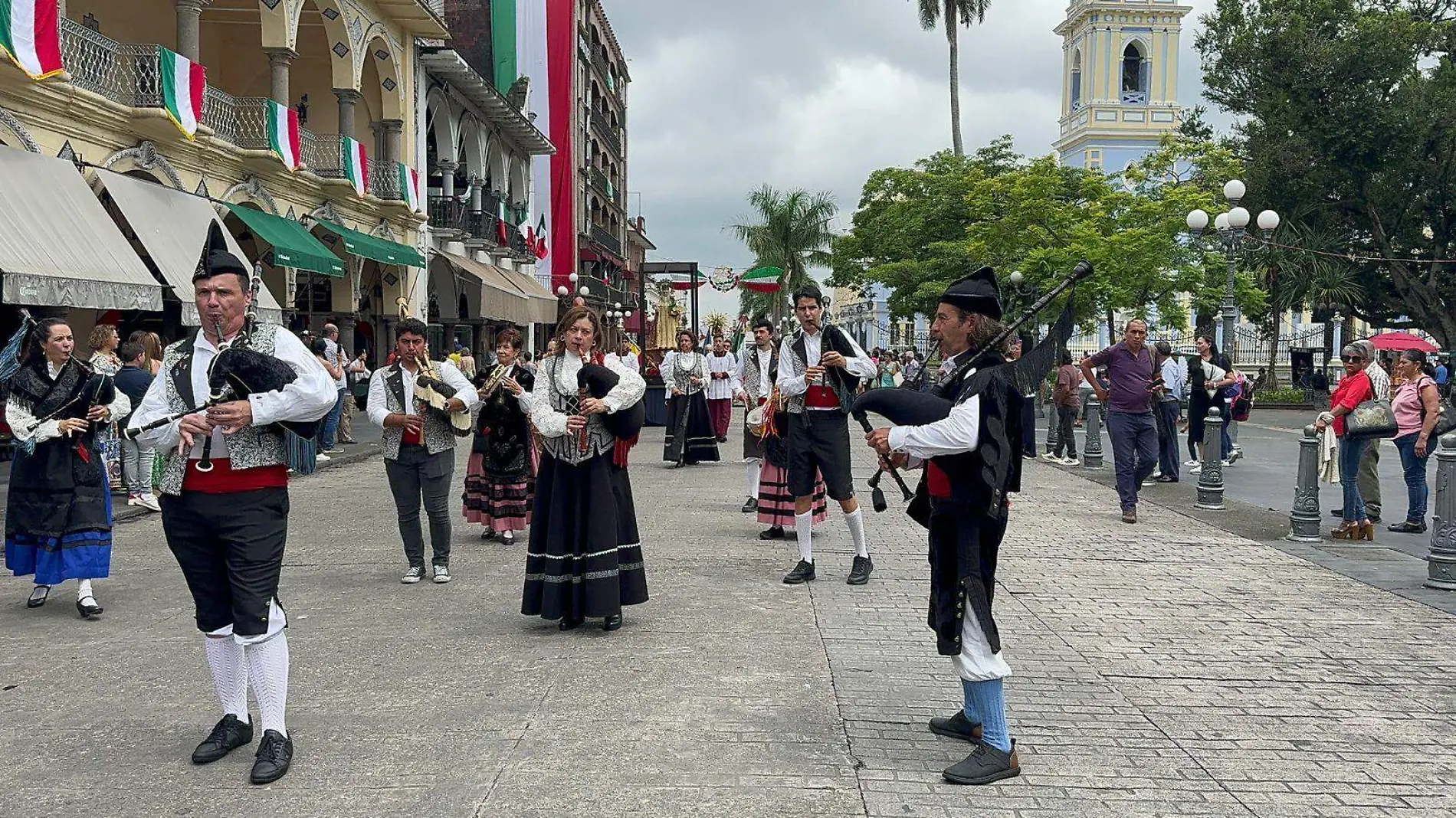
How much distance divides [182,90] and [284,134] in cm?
359

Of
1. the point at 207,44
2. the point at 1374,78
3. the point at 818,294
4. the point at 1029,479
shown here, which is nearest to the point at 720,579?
the point at 818,294

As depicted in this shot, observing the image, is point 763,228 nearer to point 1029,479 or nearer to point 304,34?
point 304,34

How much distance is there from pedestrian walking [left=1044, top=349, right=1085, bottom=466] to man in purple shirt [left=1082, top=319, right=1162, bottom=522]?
546 cm

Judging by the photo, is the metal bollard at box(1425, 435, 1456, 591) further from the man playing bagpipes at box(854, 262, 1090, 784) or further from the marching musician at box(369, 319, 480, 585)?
the marching musician at box(369, 319, 480, 585)

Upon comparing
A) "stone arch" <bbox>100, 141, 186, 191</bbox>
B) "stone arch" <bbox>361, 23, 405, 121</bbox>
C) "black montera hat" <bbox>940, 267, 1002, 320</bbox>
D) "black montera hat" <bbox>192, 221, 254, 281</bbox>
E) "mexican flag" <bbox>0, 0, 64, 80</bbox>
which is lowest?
"black montera hat" <bbox>940, 267, 1002, 320</bbox>

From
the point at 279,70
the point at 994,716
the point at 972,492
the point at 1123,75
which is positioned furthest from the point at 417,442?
the point at 1123,75

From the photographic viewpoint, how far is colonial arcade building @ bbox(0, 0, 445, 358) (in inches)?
535

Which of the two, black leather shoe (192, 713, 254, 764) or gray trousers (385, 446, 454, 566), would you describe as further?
gray trousers (385, 446, 454, 566)

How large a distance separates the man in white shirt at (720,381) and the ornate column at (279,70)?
9.33 metres

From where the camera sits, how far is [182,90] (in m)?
16.5

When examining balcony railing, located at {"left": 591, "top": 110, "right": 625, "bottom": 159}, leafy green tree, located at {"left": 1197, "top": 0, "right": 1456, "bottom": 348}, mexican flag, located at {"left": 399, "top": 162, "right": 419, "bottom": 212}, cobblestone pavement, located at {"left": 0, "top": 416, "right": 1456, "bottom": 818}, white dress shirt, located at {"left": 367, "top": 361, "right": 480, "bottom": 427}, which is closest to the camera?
cobblestone pavement, located at {"left": 0, "top": 416, "right": 1456, "bottom": 818}

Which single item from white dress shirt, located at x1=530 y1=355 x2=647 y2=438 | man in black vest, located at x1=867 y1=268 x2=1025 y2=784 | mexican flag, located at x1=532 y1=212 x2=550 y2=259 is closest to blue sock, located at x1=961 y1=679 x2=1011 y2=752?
man in black vest, located at x1=867 y1=268 x2=1025 y2=784

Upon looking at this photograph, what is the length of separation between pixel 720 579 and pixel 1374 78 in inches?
1433

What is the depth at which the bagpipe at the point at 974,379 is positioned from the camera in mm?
4145
